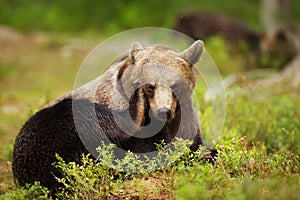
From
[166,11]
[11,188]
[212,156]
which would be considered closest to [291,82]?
[212,156]

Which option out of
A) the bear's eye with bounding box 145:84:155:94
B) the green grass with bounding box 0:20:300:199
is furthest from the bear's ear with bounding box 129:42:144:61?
the green grass with bounding box 0:20:300:199

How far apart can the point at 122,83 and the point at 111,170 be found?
78cm

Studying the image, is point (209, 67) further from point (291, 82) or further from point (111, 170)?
point (291, 82)

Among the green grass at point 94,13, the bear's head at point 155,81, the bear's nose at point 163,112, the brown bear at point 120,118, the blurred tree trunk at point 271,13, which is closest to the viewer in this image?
the bear's nose at point 163,112

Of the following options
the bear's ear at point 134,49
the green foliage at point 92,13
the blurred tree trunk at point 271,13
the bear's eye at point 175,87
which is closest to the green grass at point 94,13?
the green foliage at point 92,13

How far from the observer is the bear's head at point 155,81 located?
4.58 meters

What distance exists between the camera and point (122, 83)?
4.87 meters

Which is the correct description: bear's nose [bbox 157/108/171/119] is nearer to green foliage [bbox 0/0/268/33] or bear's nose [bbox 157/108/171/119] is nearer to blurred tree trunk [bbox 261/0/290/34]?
blurred tree trunk [bbox 261/0/290/34]

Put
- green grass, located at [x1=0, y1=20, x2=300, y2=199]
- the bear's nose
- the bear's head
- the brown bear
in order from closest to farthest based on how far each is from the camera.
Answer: green grass, located at [x1=0, y1=20, x2=300, y2=199]
the bear's nose
the bear's head
the brown bear

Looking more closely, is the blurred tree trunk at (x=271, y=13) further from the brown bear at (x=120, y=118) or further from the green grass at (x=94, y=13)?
the brown bear at (x=120, y=118)

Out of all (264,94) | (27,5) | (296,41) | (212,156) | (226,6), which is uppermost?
(27,5)

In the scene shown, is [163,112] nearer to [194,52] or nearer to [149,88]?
[149,88]

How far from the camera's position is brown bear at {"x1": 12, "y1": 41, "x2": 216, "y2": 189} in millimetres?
4699

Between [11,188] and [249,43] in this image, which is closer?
[11,188]
